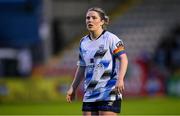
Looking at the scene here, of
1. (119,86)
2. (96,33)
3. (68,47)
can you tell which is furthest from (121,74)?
(68,47)

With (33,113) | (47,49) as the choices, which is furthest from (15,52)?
(33,113)

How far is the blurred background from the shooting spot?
25.7 metres

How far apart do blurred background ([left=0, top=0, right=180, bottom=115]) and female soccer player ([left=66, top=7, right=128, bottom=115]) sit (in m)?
14.9

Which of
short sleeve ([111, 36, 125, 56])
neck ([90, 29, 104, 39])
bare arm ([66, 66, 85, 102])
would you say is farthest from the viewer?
bare arm ([66, 66, 85, 102])

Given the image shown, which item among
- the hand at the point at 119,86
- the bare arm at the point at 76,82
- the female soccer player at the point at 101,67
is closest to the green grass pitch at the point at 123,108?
the bare arm at the point at 76,82

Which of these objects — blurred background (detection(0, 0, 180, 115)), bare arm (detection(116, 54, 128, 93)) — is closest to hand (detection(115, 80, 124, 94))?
bare arm (detection(116, 54, 128, 93))

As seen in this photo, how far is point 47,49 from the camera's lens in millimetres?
30875

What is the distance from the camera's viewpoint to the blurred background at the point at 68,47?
25656mm

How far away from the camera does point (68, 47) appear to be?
3088cm

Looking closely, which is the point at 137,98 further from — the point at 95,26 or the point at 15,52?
the point at 95,26

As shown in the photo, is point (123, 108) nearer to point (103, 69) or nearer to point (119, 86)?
point (103, 69)

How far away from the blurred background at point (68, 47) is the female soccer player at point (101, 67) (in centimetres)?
1493

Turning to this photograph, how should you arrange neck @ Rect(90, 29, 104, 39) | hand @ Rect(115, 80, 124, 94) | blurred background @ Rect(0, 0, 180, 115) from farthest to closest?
blurred background @ Rect(0, 0, 180, 115) < neck @ Rect(90, 29, 104, 39) < hand @ Rect(115, 80, 124, 94)

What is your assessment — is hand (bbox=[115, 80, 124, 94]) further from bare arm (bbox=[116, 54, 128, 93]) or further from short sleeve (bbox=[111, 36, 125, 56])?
short sleeve (bbox=[111, 36, 125, 56])
